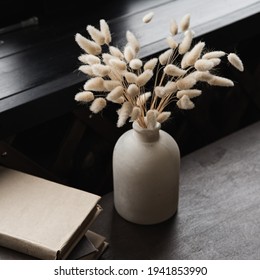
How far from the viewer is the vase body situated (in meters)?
1.03

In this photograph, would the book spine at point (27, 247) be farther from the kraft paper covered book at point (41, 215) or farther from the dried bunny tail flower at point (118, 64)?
the dried bunny tail flower at point (118, 64)

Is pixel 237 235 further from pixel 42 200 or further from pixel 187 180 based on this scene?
pixel 42 200

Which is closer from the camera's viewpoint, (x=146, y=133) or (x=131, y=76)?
(x=131, y=76)

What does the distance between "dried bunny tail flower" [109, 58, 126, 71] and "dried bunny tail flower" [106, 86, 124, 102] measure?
0.03 meters

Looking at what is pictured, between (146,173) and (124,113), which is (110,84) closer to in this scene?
(124,113)

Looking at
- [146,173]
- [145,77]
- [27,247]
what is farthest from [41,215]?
[145,77]

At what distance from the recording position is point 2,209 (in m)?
1.00

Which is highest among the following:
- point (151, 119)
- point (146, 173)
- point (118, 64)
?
point (118, 64)

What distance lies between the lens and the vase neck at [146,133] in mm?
1018

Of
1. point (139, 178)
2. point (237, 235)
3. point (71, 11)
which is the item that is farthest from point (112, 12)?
point (237, 235)

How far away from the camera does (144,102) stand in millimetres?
986

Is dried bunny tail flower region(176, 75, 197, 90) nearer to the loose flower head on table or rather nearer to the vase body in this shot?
the loose flower head on table

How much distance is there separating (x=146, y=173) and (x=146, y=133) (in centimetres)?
8

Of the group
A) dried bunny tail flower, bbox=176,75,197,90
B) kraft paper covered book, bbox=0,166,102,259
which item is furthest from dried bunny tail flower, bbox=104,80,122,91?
kraft paper covered book, bbox=0,166,102,259
